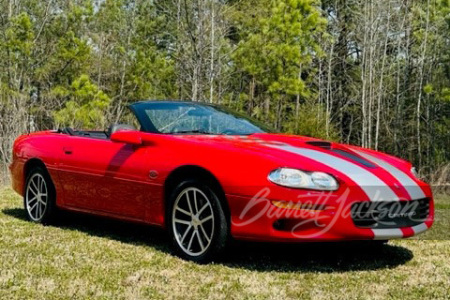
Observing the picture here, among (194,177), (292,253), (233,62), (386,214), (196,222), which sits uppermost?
(233,62)

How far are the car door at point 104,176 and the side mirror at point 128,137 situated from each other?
8 centimetres

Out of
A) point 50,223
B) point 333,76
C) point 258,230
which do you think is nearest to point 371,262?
point 258,230

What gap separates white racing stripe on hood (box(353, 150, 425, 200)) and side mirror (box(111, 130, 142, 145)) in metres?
1.96

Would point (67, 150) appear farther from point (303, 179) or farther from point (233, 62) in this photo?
point (233, 62)

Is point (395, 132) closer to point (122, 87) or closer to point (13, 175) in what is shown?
point (122, 87)

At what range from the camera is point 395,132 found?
31.0 meters

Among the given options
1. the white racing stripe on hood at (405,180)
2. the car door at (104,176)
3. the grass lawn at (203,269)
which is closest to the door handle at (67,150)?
the car door at (104,176)

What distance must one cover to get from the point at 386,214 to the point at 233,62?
2130 centimetres

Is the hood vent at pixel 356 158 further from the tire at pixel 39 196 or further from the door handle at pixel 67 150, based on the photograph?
the tire at pixel 39 196

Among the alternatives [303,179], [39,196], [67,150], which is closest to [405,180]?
[303,179]

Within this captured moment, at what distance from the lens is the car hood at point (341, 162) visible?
4508 mm

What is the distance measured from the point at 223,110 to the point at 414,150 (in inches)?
1101

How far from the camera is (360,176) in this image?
455 cm

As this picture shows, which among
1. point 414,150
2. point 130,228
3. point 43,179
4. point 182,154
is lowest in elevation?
point 414,150
